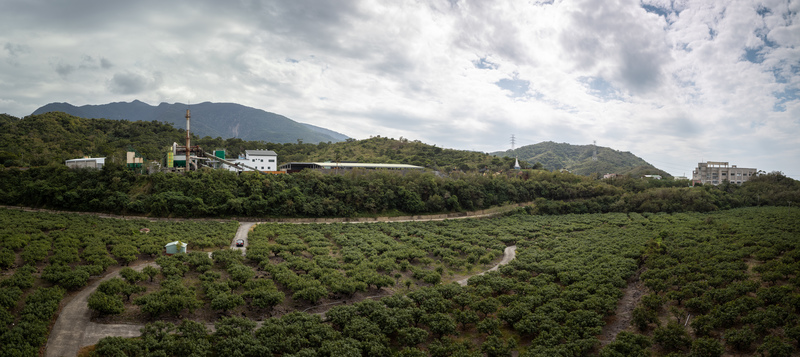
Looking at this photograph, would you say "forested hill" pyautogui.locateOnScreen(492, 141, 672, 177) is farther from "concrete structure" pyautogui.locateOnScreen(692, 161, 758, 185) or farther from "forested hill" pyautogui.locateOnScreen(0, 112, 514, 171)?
"forested hill" pyautogui.locateOnScreen(0, 112, 514, 171)

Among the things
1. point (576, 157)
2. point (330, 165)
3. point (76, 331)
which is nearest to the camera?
point (76, 331)

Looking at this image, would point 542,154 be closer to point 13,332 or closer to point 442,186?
point 442,186

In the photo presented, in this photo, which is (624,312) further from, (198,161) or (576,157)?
(576,157)

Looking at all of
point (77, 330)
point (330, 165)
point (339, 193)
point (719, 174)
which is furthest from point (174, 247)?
point (719, 174)

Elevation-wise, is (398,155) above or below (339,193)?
above

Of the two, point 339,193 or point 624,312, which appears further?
point 339,193

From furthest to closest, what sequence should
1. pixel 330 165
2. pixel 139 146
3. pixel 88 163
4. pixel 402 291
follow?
pixel 330 165 < pixel 139 146 < pixel 88 163 < pixel 402 291

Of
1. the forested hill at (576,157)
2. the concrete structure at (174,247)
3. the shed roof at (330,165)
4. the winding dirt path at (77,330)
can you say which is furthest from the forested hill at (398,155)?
the winding dirt path at (77,330)

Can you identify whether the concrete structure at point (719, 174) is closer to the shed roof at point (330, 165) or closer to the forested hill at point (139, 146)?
the forested hill at point (139, 146)
